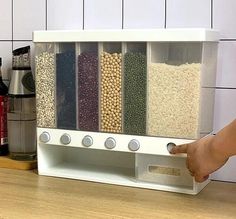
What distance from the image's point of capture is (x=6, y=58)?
1.45 meters

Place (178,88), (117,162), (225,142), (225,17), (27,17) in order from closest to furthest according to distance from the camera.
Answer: (225,142) → (178,88) → (225,17) → (117,162) → (27,17)

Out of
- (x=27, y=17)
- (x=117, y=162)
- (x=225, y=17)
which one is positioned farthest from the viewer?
(x=27, y=17)

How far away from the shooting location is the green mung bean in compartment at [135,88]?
1.08m

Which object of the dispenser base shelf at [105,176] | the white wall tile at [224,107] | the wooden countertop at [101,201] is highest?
the white wall tile at [224,107]

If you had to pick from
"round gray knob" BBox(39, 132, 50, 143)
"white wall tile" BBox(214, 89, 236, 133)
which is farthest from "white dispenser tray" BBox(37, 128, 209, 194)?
"white wall tile" BBox(214, 89, 236, 133)

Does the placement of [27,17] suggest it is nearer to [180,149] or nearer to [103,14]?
[103,14]

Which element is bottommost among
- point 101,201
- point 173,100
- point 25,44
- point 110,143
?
point 101,201

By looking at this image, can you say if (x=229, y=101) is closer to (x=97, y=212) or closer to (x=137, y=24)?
(x=137, y=24)

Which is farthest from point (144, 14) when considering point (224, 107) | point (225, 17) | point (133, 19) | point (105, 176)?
point (105, 176)

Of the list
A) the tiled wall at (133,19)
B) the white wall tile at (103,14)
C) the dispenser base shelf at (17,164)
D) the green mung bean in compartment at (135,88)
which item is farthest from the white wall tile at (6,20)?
the green mung bean in compartment at (135,88)

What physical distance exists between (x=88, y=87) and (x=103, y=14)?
0.25 metres

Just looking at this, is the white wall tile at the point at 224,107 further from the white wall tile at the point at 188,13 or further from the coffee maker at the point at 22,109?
the coffee maker at the point at 22,109

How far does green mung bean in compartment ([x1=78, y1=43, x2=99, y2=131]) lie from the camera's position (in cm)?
114

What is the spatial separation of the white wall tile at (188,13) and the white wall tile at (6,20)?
0.49 m
